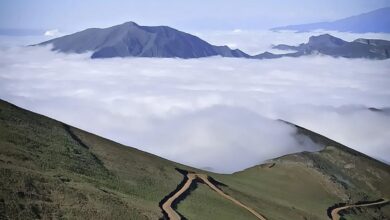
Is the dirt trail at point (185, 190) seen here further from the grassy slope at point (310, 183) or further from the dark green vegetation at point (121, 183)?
the grassy slope at point (310, 183)

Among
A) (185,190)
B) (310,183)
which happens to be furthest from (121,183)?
(310,183)

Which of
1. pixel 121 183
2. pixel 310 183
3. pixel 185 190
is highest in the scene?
pixel 121 183

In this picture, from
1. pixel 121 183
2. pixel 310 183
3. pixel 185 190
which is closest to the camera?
pixel 121 183

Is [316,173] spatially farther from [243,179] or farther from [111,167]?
[111,167]

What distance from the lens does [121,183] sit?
72.4 m

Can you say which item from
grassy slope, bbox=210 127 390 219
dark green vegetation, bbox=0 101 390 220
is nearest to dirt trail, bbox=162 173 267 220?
dark green vegetation, bbox=0 101 390 220

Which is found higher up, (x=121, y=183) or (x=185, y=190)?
(x=121, y=183)

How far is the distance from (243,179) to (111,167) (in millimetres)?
43336

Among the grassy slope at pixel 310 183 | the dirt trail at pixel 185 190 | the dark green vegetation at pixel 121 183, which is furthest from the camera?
the grassy slope at pixel 310 183

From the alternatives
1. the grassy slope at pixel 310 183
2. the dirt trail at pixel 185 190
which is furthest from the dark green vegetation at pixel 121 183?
the dirt trail at pixel 185 190

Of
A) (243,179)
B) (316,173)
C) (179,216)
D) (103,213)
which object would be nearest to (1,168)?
(103,213)

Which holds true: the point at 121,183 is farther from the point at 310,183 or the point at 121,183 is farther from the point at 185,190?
the point at 310,183

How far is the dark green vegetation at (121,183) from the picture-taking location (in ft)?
177

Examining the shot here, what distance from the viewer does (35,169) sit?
205 ft
